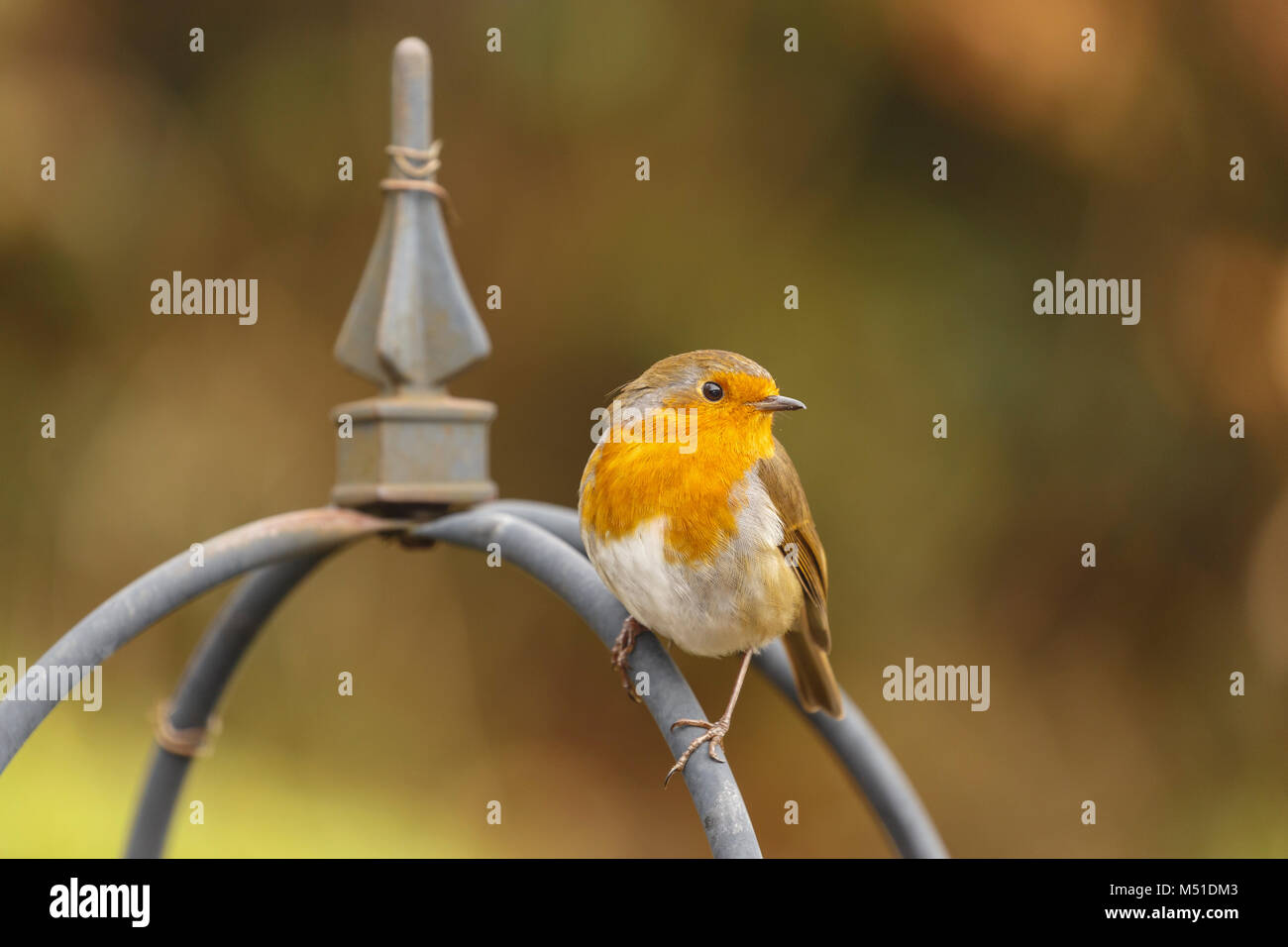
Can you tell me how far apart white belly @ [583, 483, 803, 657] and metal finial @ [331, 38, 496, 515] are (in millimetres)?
263

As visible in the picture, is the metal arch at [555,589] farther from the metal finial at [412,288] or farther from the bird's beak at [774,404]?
the bird's beak at [774,404]

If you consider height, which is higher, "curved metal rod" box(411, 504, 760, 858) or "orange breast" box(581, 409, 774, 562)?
"orange breast" box(581, 409, 774, 562)

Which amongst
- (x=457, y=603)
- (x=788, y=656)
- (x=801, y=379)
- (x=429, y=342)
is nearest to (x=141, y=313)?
(x=457, y=603)

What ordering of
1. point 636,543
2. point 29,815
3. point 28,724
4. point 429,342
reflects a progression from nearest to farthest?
point 28,724
point 636,543
point 429,342
point 29,815

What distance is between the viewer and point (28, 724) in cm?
148

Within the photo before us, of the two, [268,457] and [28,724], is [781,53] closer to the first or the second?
[268,457]

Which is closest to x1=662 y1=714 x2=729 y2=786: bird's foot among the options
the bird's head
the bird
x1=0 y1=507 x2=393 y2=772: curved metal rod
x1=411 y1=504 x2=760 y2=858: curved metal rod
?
x1=411 y1=504 x2=760 y2=858: curved metal rod

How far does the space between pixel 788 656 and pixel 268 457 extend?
2325 millimetres

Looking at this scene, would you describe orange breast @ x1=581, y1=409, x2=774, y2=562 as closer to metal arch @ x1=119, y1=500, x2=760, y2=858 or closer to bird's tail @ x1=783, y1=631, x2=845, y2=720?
metal arch @ x1=119, y1=500, x2=760, y2=858

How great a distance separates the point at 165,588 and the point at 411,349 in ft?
1.76

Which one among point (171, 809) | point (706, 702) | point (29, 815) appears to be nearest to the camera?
point (171, 809)

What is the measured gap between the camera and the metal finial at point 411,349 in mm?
1940

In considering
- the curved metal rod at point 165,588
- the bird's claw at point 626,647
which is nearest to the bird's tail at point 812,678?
the bird's claw at point 626,647

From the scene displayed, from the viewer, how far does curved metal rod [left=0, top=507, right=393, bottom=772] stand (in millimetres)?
1479
